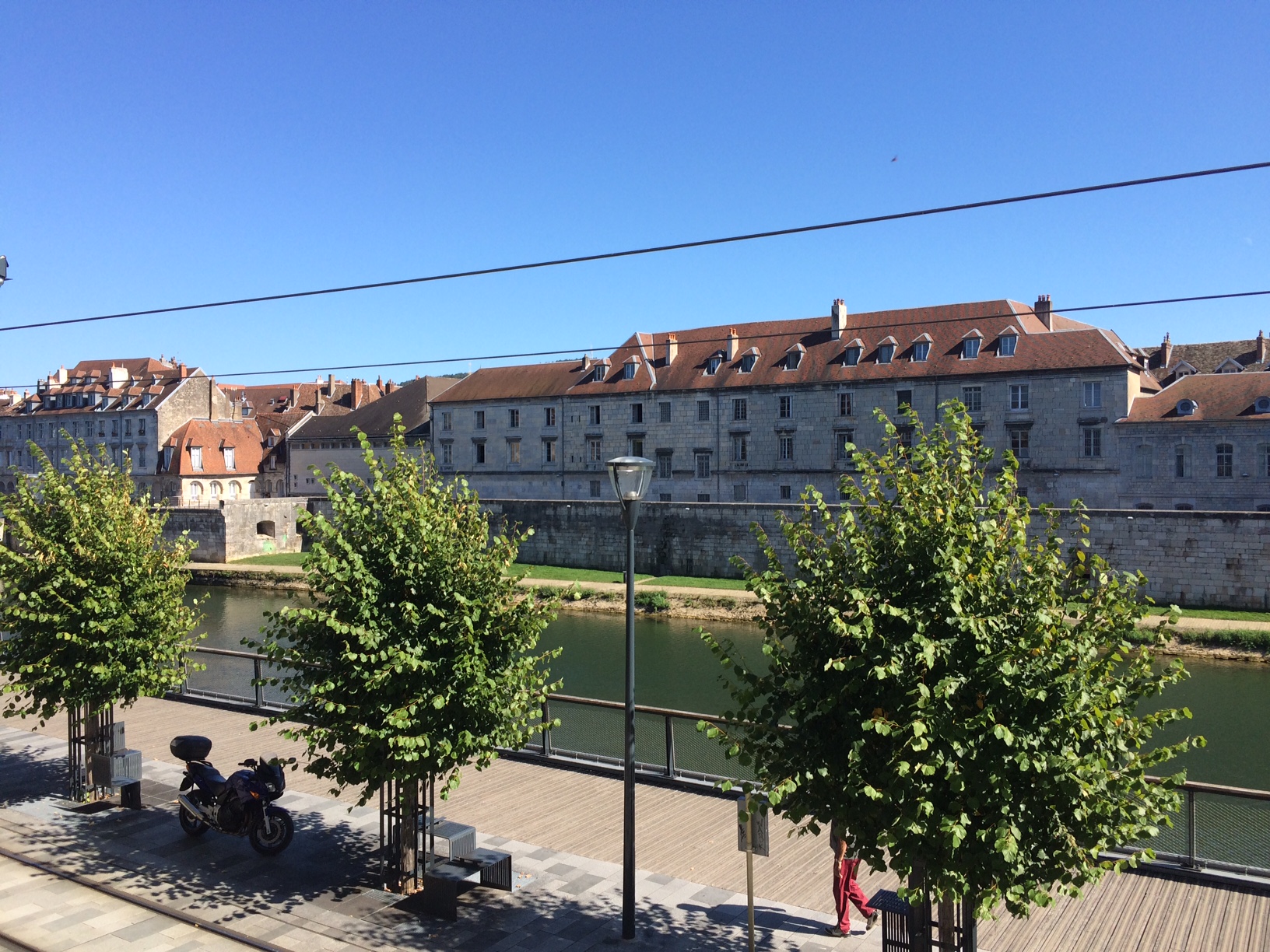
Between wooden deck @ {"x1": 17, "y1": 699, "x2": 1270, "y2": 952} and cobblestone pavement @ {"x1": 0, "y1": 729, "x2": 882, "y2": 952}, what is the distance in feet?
1.62

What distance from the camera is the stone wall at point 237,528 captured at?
53.6 m

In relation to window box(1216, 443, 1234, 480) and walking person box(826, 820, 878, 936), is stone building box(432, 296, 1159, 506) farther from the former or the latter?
walking person box(826, 820, 878, 936)

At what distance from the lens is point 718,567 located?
140 ft

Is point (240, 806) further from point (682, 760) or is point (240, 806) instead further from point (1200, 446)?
point (1200, 446)

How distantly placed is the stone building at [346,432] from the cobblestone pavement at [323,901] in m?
54.6

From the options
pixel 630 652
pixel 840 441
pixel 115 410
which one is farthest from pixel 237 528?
pixel 630 652

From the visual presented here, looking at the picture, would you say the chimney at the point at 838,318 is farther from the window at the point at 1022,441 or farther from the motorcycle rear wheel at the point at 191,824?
the motorcycle rear wheel at the point at 191,824

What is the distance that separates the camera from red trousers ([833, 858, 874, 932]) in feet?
28.6

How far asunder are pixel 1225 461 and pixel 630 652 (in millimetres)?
39043

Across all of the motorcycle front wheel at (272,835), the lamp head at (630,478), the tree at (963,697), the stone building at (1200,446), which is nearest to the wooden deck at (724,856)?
the motorcycle front wheel at (272,835)

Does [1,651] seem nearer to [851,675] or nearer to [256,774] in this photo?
[256,774]

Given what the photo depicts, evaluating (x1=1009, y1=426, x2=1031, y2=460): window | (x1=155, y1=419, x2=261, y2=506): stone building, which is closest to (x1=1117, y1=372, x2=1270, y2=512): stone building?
(x1=1009, y1=426, x2=1031, y2=460): window

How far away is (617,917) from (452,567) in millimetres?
3653

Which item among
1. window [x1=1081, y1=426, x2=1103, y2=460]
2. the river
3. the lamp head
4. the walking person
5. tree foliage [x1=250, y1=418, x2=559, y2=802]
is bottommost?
the river
